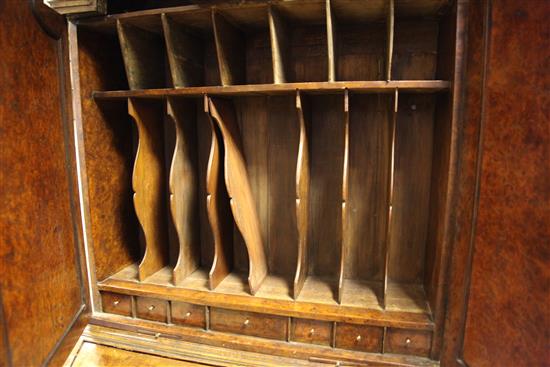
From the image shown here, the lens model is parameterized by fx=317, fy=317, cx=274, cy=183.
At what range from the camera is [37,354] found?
104 cm

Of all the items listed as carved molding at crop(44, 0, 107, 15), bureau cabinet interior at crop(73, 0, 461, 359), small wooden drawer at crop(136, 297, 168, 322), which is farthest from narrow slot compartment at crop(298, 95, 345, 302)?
carved molding at crop(44, 0, 107, 15)

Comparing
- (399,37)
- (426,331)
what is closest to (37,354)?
(426,331)

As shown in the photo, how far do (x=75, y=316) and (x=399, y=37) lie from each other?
Result: 1651 millimetres

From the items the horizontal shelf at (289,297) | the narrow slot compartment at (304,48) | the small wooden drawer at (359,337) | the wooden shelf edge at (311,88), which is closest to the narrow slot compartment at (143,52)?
the wooden shelf edge at (311,88)

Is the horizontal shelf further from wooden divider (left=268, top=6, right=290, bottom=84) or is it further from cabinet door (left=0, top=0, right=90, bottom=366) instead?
wooden divider (left=268, top=6, right=290, bottom=84)

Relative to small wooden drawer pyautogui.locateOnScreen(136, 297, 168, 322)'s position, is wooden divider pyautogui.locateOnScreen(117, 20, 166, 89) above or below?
above

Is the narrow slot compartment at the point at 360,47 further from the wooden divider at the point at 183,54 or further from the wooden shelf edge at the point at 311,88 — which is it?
the wooden divider at the point at 183,54

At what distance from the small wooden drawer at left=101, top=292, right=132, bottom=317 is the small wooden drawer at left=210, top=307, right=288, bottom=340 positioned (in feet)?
1.21

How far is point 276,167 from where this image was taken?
1.39 m

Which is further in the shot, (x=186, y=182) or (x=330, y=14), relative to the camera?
(x=186, y=182)

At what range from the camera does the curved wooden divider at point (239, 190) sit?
A: 4.01 ft

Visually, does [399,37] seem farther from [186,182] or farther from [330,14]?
[186,182]

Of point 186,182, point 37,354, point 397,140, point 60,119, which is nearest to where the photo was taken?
point 37,354

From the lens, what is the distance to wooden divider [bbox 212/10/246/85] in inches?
45.3
